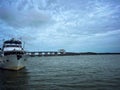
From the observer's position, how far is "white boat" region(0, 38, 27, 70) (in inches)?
1259

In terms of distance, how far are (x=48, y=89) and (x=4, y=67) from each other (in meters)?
21.3

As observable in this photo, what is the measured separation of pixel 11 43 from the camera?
4034 centimetres

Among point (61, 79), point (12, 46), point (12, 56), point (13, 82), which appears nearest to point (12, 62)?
point (12, 56)

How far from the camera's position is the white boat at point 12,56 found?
31969 millimetres

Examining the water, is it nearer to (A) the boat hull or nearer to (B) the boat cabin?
(A) the boat hull

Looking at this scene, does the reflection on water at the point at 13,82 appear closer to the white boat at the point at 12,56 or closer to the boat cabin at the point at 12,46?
the white boat at the point at 12,56

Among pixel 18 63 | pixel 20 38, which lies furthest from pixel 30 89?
pixel 20 38

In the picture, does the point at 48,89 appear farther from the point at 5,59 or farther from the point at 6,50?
the point at 6,50

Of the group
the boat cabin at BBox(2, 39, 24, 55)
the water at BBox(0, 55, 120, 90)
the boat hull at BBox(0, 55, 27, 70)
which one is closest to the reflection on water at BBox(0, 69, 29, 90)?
the water at BBox(0, 55, 120, 90)

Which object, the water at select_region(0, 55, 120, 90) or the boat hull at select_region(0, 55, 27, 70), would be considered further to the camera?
the boat hull at select_region(0, 55, 27, 70)

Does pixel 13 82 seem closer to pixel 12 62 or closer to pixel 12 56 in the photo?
pixel 12 56

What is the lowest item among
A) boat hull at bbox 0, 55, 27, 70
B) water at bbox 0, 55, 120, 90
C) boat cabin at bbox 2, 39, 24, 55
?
water at bbox 0, 55, 120, 90

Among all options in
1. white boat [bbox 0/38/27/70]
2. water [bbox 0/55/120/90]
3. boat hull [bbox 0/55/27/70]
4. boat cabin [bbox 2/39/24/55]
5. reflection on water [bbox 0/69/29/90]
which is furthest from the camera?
boat cabin [bbox 2/39/24/55]

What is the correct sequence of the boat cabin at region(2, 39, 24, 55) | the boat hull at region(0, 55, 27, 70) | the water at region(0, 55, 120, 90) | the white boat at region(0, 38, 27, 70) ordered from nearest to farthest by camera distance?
the water at region(0, 55, 120, 90) → the boat hull at region(0, 55, 27, 70) → the white boat at region(0, 38, 27, 70) → the boat cabin at region(2, 39, 24, 55)
